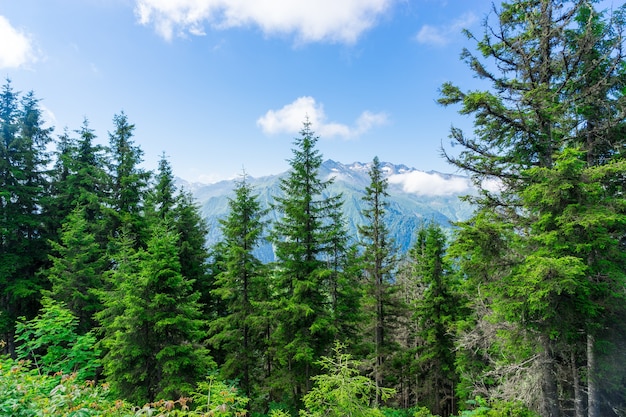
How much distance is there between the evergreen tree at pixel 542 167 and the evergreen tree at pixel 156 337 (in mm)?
9584

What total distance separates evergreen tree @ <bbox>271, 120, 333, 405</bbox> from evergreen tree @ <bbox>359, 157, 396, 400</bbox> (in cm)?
482

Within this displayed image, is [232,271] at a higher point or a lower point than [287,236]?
lower

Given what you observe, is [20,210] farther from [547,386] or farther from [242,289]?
[547,386]

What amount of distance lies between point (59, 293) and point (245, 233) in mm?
9912

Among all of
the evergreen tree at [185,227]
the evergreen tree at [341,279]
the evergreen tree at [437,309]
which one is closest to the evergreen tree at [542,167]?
the evergreen tree at [341,279]

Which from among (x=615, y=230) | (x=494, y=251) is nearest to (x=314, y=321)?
(x=494, y=251)

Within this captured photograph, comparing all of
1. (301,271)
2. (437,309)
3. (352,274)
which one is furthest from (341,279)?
(437,309)

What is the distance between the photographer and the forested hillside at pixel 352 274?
705 cm

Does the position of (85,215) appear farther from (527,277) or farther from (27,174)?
(527,277)

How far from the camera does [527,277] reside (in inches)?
281

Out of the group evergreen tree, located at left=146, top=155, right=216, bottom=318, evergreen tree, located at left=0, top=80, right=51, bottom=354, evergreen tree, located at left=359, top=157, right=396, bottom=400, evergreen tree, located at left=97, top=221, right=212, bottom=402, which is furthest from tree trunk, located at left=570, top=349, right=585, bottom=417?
evergreen tree, located at left=0, top=80, right=51, bottom=354

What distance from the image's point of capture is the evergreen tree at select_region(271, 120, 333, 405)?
44.7ft

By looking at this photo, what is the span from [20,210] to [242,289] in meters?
16.3

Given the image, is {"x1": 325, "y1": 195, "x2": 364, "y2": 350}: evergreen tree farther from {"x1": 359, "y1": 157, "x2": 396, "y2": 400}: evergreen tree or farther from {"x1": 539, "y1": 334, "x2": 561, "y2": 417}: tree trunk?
{"x1": 539, "y1": 334, "x2": 561, "y2": 417}: tree trunk
